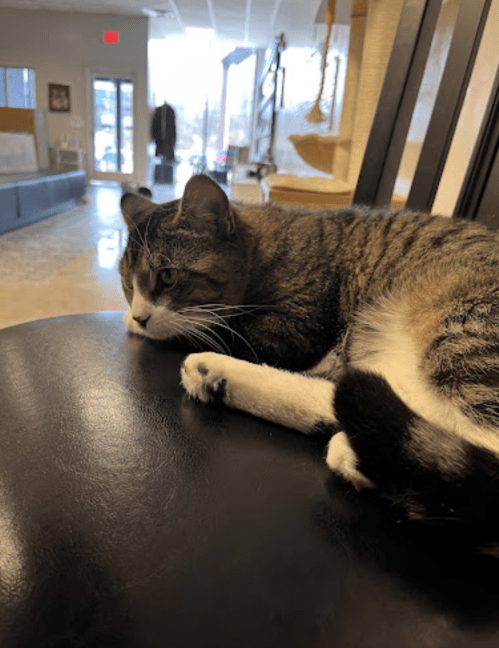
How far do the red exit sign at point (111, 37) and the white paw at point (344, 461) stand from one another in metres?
8.52

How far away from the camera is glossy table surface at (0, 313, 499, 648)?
315 millimetres

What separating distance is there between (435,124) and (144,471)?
2.72 ft

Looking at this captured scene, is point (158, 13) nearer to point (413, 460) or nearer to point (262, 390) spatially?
point (262, 390)

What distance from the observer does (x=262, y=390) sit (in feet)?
2.02

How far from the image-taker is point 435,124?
895 millimetres

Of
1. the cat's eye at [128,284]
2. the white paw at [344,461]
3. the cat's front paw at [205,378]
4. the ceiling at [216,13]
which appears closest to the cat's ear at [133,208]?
the cat's eye at [128,284]

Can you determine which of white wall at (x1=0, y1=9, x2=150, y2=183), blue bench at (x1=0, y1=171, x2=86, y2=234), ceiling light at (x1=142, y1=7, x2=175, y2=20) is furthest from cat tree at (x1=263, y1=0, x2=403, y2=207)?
white wall at (x1=0, y1=9, x2=150, y2=183)

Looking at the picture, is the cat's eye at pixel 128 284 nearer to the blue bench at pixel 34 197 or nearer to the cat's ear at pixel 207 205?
the cat's ear at pixel 207 205

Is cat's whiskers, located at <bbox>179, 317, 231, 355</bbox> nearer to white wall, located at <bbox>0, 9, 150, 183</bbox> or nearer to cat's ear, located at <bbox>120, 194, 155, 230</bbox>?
cat's ear, located at <bbox>120, 194, 155, 230</bbox>

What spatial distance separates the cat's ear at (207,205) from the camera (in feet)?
2.72

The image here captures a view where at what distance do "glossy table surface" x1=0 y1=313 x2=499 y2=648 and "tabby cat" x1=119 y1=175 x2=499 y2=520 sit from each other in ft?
0.17

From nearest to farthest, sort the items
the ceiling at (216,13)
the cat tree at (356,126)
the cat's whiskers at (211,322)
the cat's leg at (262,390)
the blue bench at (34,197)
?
the cat's leg at (262,390) < the cat's whiskers at (211,322) < the cat tree at (356,126) < the blue bench at (34,197) < the ceiling at (216,13)

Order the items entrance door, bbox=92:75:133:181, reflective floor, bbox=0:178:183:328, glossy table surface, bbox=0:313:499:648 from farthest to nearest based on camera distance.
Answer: entrance door, bbox=92:75:133:181 < reflective floor, bbox=0:178:183:328 < glossy table surface, bbox=0:313:499:648

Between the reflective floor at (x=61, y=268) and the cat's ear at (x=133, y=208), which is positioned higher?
the cat's ear at (x=133, y=208)
